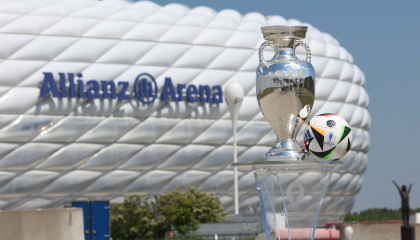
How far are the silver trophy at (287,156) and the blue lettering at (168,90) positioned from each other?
14.9 m

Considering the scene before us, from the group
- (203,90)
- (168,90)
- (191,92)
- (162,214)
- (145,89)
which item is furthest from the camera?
(203,90)

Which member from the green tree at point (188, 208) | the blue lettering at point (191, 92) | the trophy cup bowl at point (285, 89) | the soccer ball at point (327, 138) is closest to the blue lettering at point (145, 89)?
the blue lettering at point (191, 92)

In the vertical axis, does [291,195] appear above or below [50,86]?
below

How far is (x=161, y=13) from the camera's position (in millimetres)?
21969

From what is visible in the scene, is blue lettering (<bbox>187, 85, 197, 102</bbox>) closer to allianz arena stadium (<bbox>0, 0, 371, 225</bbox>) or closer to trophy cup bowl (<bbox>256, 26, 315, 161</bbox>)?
allianz arena stadium (<bbox>0, 0, 371, 225</bbox>)

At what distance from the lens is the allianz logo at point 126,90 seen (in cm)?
1936

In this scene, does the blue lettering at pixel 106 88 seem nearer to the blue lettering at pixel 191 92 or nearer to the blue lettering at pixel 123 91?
the blue lettering at pixel 123 91

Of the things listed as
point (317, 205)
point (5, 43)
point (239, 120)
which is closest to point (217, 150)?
point (239, 120)

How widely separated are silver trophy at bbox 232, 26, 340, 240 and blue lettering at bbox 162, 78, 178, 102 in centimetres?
1485

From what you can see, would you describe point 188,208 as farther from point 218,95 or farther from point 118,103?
point 218,95

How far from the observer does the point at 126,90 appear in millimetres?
20266

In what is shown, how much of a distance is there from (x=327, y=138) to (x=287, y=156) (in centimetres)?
43

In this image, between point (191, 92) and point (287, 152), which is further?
point (191, 92)

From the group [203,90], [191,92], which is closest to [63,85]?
[191,92]
